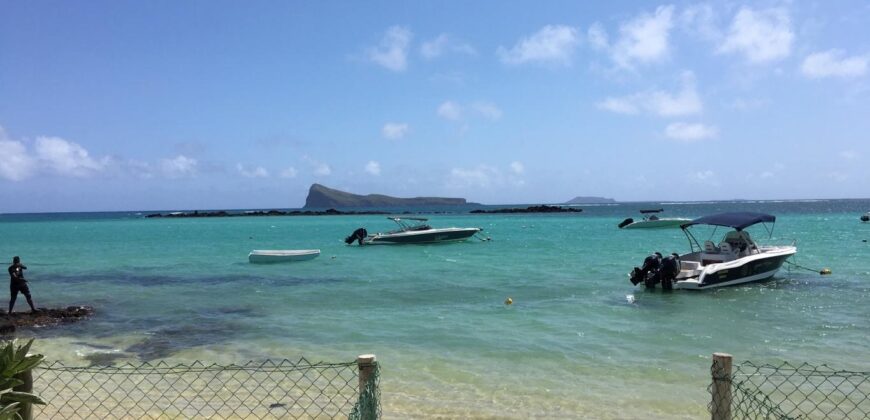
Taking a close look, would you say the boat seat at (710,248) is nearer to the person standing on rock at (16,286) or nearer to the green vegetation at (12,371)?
the person standing on rock at (16,286)

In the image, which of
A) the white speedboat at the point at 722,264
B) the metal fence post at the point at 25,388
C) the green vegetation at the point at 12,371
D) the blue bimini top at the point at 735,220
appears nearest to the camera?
the green vegetation at the point at 12,371

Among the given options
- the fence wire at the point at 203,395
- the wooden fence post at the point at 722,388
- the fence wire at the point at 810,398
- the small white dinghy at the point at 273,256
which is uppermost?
the wooden fence post at the point at 722,388

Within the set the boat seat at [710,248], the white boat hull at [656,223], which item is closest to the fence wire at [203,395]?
the boat seat at [710,248]

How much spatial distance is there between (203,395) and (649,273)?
15.3 meters

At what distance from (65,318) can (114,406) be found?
29.9 ft

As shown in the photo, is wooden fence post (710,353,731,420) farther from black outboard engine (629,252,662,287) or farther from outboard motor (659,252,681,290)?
black outboard engine (629,252,662,287)

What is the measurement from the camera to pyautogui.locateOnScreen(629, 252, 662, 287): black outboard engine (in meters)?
20.1

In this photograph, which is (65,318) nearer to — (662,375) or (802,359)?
(662,375)

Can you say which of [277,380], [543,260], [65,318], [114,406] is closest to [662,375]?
[277,380]

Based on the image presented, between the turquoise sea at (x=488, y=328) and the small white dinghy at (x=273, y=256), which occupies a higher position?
the small white dinghy at (x=273, y=256)

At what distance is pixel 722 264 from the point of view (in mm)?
20609

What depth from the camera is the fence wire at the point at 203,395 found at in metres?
8.29

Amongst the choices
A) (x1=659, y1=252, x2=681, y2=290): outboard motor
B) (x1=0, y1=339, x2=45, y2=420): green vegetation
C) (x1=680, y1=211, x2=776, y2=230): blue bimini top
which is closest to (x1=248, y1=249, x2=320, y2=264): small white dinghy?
(x1=680, y1=211, x2=776, y2=230): blue bimini top

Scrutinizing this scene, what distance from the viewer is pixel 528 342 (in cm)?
1274
